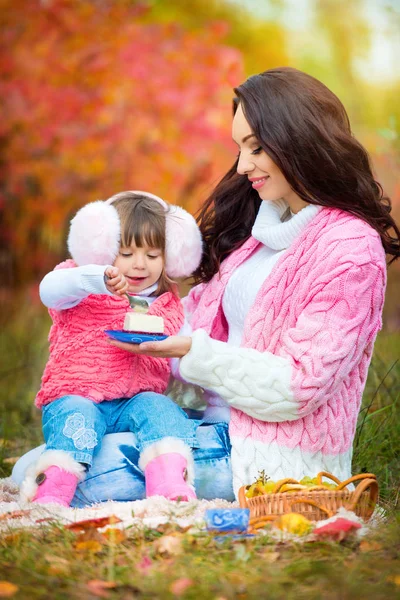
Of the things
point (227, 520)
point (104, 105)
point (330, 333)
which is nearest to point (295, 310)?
point (330, 333)

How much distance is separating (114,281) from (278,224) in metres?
0.68

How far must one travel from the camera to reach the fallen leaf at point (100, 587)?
2.16 metres

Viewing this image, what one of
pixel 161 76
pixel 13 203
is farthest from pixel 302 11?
pixel 13 203

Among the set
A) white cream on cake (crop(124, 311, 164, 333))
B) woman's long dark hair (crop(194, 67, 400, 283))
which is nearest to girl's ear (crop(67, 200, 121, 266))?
white cream on cake (crop(124, 311, 164, 333))

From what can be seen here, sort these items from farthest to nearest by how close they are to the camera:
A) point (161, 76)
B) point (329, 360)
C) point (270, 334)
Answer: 1. point (161, 76)
2. point (270, 334)
3. point (329, 360)

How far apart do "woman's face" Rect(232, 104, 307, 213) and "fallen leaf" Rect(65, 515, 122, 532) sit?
4.33 feet

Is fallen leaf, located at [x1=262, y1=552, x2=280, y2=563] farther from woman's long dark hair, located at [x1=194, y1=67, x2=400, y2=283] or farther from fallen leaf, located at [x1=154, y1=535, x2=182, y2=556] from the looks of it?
woman's long dark hair, located at [x1=194, y1=67, x2=400, y2=283]

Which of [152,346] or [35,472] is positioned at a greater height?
[152,346]

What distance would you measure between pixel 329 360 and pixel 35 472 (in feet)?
3.44

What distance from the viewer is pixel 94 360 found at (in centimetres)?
333

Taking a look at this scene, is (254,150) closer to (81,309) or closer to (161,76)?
(81,309)

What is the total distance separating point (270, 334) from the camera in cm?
326

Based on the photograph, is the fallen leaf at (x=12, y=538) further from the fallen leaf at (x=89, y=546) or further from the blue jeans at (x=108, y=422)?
the blue jeans at (x=108, y=422)

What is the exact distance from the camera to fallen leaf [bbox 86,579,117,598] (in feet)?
7.08
